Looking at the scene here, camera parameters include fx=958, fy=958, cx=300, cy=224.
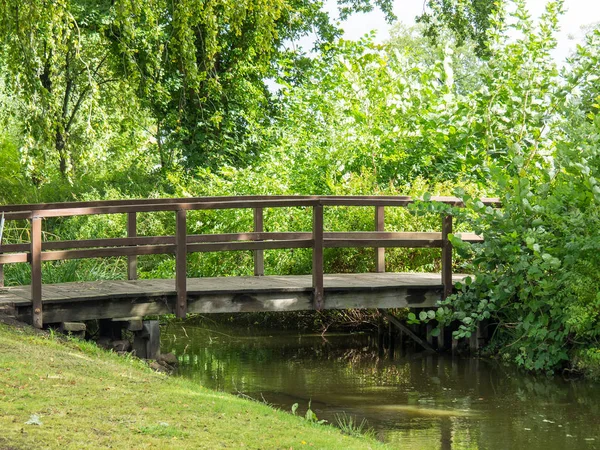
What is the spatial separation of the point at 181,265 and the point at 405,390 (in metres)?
2.91

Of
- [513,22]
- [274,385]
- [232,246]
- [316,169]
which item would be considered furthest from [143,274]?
[513,22]

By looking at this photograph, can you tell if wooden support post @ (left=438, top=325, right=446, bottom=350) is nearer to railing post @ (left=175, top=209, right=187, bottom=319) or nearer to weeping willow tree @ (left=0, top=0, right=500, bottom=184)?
railing post @ (left=175, top=209, right=187, bottom=319)

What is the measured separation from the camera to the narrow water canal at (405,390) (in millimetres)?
8539

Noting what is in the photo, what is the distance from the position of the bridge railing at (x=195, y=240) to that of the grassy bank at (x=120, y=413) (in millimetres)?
1816

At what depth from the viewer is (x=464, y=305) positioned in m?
12.1

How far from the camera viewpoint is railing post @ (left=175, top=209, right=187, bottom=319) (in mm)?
11008

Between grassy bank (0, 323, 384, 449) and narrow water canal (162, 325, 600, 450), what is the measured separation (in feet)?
5.39

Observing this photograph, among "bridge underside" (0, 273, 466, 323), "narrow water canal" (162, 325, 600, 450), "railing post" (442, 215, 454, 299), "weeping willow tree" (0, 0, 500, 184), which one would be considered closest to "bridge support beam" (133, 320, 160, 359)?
"bridge underside" (0, 273, 466, 323)

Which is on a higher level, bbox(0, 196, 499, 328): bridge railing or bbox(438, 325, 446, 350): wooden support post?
bbox(0, 196, 499, 328): bridge railing

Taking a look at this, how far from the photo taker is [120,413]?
21.5 ft

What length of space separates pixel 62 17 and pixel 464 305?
5950mm

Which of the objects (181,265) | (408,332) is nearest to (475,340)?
(408,332)

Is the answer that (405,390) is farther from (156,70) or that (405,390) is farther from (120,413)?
(156,70)

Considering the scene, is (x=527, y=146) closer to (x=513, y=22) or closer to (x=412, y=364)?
(x=513, y=22)
